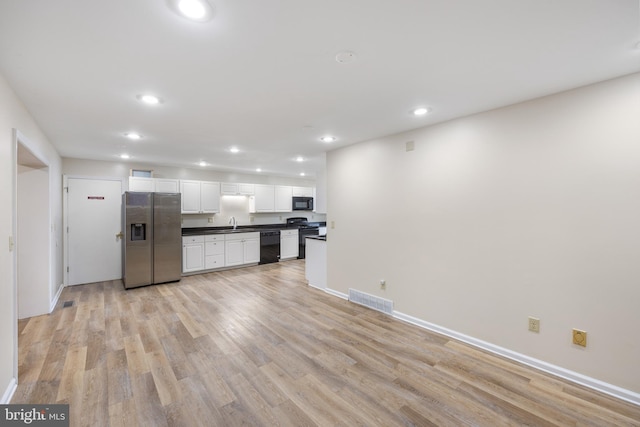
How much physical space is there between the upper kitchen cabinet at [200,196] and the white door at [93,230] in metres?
1.15

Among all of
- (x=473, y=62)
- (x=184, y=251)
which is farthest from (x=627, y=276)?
(x=184, y=251)

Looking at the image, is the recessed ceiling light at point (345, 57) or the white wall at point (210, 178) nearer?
the recessed ceiling light at point (345, 57)

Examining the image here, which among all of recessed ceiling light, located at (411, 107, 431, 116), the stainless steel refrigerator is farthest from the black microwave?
recessed ceiling light, located at (411, 107, 431, 116)

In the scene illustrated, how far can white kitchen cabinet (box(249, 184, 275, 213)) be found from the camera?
693cm

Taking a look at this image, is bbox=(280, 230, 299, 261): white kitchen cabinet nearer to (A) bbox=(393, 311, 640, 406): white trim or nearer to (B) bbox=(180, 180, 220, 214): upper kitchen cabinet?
(B) bbox=(180, 180, 220, 214): upper kitchen cabinet

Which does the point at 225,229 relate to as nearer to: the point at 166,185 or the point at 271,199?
the point at 271,199

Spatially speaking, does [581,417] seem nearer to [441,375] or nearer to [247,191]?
[441,375]

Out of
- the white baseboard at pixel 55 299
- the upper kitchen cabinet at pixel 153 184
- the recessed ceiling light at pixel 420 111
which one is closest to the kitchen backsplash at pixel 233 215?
the upper kitchen cabinet at pixel 153 184

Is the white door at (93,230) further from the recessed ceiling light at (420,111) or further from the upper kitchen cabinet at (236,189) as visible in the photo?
the recessed ceiling light at (420,111)

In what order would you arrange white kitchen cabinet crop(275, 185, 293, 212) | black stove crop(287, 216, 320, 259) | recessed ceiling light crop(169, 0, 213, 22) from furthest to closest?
white kitchen cabinet crop(275, 185, 293, 212) < black stove crop(287, 216, 320, 259) < recessed ceiling light crop(169, 0, 213, 22)

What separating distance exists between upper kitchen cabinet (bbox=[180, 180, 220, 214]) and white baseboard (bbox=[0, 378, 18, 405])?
4004mm

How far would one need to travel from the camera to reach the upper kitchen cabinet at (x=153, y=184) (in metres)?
5.21

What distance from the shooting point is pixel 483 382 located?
214 cm

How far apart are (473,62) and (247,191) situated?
19.0 ft
